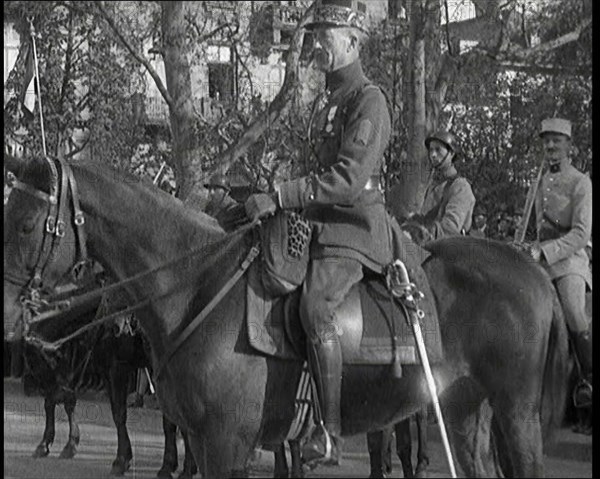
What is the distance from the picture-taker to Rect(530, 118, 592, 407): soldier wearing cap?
232 inches

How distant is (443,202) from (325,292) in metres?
2.84

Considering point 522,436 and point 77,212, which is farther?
point 522,436

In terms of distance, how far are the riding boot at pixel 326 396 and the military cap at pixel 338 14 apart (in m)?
1.48

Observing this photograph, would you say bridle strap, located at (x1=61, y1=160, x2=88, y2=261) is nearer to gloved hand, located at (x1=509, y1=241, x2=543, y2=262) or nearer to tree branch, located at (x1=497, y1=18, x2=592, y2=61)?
gloved hand, located at (x1=509, y1=241, x2=543, y2=262)

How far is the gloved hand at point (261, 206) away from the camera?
524 centimetres

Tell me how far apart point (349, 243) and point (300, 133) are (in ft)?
29.6

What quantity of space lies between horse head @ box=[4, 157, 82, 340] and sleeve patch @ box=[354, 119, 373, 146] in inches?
52.7

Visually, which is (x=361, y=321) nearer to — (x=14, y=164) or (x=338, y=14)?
(x=338, y=14)

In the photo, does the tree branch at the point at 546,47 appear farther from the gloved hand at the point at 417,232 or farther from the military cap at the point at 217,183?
the gloved hand at the point at 417,232

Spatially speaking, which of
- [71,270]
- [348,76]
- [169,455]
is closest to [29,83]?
[169,455]

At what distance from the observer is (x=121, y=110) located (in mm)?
16906

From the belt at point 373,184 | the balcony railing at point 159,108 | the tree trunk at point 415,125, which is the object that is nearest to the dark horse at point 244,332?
the belt at point 373,184

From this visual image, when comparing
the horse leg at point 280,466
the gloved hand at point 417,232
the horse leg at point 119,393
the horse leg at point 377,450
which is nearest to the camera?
the gloved hand at point 417,232

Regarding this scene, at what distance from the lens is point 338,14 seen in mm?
5371
